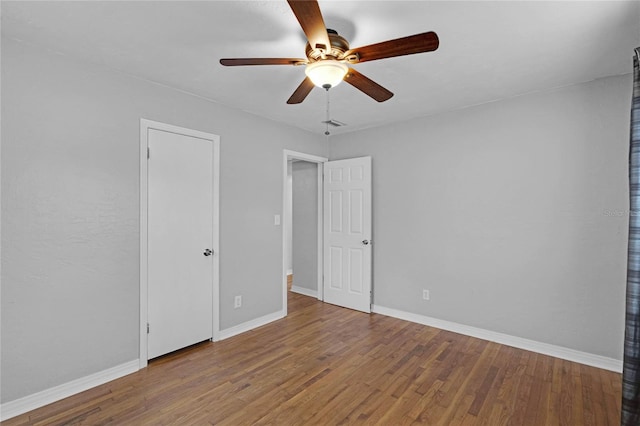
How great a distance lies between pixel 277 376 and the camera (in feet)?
8.45

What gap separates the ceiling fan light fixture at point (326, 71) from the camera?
1.83 metres

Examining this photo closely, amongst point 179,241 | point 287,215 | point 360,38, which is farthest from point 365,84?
point 287,215

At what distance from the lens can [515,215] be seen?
10.3 feet

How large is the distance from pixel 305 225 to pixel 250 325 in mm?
1978

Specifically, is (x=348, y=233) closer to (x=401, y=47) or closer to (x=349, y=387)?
(x=349, y=387)

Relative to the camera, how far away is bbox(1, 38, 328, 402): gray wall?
2.10 m

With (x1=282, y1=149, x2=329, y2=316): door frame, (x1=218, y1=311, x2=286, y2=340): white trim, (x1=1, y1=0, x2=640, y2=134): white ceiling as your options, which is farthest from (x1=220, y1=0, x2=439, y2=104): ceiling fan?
(x1=218, y1=311, x2=286, y2=340): white trim

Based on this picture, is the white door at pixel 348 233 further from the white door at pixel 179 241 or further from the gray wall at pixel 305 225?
the white door at pixel 179 241

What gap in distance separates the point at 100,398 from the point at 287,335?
170 cm

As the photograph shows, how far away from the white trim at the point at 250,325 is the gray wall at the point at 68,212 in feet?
2.92

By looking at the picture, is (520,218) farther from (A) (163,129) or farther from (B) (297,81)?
(A) (163,129)

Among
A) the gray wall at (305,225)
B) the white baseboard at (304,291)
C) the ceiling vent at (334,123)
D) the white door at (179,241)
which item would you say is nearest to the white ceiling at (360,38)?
the white door at (179,241)

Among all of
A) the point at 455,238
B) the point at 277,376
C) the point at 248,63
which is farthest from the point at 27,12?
the point at 455,238

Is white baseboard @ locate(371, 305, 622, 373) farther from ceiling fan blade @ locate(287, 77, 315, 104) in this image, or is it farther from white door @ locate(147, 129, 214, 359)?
ceiling fan blade @ locate(287, 77, 315, 104)
